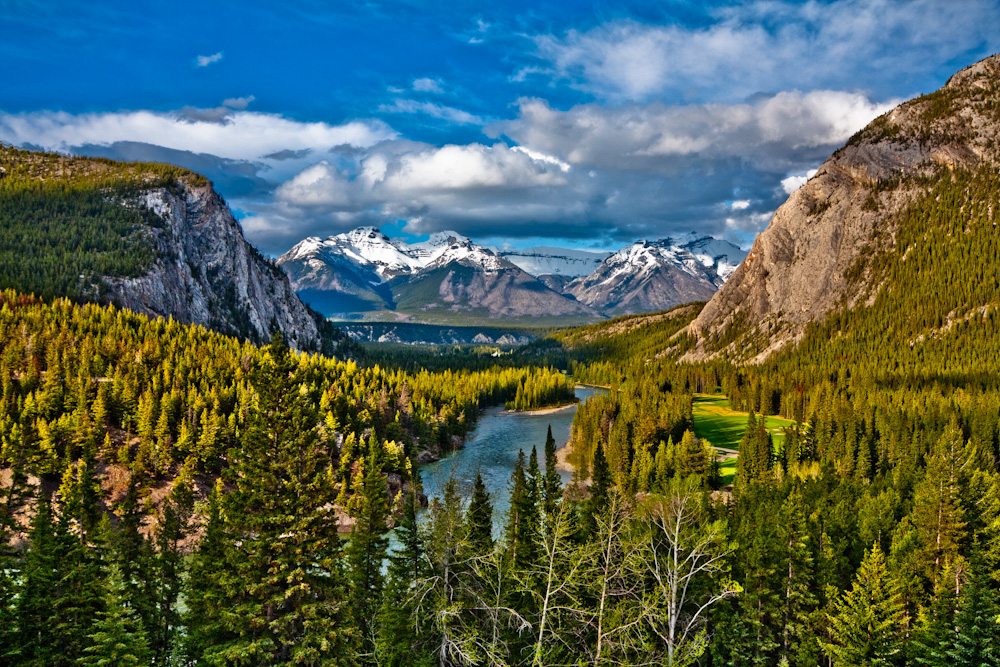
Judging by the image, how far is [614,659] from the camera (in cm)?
2928

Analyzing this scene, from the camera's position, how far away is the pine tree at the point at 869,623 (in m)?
38.0

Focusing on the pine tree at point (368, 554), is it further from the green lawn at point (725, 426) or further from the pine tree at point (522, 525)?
the green lawn at point (725, 426)

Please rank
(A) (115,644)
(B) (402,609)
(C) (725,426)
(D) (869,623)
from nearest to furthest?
(A) (115,644), (B) (402,609), (D) (869,623), (C) (725,426)

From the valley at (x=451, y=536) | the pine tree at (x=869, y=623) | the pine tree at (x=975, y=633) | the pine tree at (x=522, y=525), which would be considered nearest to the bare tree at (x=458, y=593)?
the valley at (x=451, y=536)

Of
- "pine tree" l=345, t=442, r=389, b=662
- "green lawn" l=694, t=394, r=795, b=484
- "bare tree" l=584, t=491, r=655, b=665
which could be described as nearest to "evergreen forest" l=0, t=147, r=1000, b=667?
"pine tree" l=345, t=442, r=389, b=662

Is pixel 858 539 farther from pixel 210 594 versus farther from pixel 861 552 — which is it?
pixel 210 594

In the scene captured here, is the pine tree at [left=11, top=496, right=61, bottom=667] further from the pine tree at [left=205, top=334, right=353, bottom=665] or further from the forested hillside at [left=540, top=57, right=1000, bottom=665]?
the forested hillside at [left=540, top=57, right=1000, bottom=665]

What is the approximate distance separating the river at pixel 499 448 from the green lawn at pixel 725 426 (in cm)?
2822

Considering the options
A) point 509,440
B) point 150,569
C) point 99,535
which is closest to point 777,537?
point 150,569

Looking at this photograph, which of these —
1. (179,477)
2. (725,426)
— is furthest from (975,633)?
(725,426)

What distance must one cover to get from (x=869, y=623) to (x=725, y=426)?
115 m

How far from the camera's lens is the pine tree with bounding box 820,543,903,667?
38031 mm

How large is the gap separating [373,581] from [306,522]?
19433 mm

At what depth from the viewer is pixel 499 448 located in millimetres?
135500
